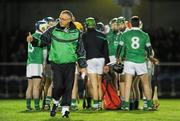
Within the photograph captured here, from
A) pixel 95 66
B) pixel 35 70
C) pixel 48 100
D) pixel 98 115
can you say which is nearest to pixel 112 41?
pixel 95 66

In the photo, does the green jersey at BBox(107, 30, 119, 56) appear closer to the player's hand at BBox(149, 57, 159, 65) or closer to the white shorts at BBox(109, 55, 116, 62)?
the white shorts at BBox(109, 55, 116, 62)

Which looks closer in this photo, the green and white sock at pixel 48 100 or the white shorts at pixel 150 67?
the green and white sock at pixel 48 100

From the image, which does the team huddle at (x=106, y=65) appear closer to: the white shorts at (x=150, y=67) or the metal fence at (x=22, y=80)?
the white shorts at (x=150, y=67)

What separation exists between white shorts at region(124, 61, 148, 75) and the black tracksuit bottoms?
241 centimetres

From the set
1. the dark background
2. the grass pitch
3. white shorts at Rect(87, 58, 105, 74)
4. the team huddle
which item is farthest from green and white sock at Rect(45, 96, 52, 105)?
the dark background

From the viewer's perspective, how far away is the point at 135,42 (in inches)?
675

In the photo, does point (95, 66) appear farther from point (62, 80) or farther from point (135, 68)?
point (62, 80)

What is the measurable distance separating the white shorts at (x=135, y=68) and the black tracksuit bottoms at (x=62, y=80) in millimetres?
2411

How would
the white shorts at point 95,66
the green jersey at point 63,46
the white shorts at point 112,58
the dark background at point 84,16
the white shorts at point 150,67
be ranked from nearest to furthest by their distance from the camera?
the green jersey at point 63,46
the white shorts at point 95,66
the white shorts at point 150,67
the white shorts at point 112,58
the dark background at point 84,16

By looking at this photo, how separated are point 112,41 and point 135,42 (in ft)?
4.88

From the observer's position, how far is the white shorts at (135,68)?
17.1 meters

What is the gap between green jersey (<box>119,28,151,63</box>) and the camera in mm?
17141

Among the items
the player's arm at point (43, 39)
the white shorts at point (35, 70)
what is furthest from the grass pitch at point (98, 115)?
the player's arm at point (43, 39)

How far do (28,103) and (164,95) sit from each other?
9366mm
